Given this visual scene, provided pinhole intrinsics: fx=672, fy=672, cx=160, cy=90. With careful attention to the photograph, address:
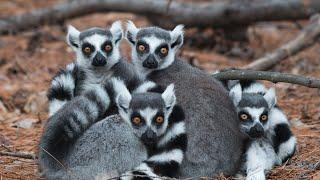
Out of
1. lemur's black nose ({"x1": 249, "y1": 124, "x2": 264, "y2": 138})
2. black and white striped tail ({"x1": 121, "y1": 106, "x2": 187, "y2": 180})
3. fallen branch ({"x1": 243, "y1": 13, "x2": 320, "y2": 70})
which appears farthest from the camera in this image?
fallen branch ({"x1": 243, "y1": 13, "x2": 320, "y2": 70})

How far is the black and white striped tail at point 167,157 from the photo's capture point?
5211 millimetres

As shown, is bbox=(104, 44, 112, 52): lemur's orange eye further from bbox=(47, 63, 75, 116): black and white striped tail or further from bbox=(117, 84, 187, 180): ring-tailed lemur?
bbox=(117, 84, 187, 180): ring-tailed lemur

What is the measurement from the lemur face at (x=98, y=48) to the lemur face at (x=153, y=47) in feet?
0.66

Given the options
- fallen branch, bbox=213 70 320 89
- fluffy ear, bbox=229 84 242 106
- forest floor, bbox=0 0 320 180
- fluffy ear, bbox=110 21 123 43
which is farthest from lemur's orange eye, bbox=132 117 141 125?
fluffy ear, bbox=110 21 123 43

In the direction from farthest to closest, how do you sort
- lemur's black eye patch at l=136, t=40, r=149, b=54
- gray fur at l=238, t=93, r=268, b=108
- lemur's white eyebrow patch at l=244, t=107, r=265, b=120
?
lemur's black eye patch at l=136, t=40, r=149, b=54 < gray fur at l=238, t=93, r=268, b=108 < lemur's white eyebrow patch at l=244, t=107, r=265, b=120

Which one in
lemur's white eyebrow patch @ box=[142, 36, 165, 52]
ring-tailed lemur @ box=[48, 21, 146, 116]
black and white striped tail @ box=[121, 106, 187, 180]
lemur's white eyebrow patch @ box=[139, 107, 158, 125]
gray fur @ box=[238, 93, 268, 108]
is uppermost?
lemur's white eyebrow patch @ box=[142, 36, 165, 52]

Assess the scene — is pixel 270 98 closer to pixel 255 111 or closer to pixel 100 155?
pixel 255 111

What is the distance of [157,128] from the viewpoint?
539 cm

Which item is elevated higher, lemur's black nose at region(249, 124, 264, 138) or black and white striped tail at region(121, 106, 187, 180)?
lemur's black nose at region(249, 124, 264, 138)

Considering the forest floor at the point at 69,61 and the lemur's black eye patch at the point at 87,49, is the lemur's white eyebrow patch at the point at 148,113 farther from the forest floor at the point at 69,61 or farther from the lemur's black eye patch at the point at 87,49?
the lemur's black eye patch at the point at 87,49

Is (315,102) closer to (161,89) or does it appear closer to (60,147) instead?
(161,89)

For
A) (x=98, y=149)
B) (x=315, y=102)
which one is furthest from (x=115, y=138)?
(x=315, y=102)

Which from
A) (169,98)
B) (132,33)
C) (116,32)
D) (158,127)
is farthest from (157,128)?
(132,33)

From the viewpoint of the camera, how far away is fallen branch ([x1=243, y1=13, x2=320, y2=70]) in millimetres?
8117
